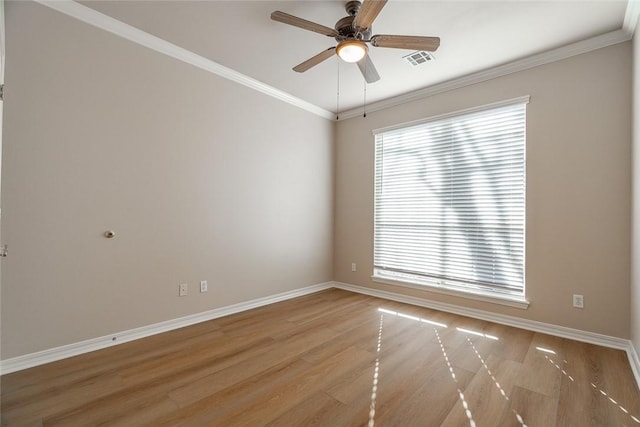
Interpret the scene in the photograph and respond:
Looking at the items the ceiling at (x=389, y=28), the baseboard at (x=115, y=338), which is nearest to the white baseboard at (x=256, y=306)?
the baseboard at (x=115, y=338)

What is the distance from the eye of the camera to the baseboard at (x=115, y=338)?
214cm

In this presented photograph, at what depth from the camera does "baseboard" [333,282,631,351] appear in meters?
2.62

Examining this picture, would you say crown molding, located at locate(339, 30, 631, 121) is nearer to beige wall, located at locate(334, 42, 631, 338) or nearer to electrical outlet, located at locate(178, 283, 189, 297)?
beige wall, located at locate(334, 42, 631, 338)

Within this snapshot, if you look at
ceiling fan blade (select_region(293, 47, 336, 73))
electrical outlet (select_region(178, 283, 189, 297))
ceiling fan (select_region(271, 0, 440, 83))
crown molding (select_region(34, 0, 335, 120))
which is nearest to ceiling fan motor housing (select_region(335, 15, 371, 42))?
ceiling fan (select_region(271, 0, 440, 83))

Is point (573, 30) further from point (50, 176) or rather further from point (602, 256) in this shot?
point (50, 176)

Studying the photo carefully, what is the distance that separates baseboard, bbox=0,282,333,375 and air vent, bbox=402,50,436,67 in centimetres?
327

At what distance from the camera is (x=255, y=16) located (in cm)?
247

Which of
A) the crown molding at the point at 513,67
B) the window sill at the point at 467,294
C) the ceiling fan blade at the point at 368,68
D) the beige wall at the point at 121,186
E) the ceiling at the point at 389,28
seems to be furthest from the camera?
the window sill at the point at 467,294

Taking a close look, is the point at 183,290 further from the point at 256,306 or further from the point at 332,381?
the point at 332,381

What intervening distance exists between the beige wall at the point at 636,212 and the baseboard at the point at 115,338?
3.50 m

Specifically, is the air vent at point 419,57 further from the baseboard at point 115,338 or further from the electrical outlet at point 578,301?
the baseboard at point 115,338

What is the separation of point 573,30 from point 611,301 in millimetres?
2451

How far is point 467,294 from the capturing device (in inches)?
136

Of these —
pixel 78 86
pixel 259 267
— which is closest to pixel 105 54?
pixel 78 86
